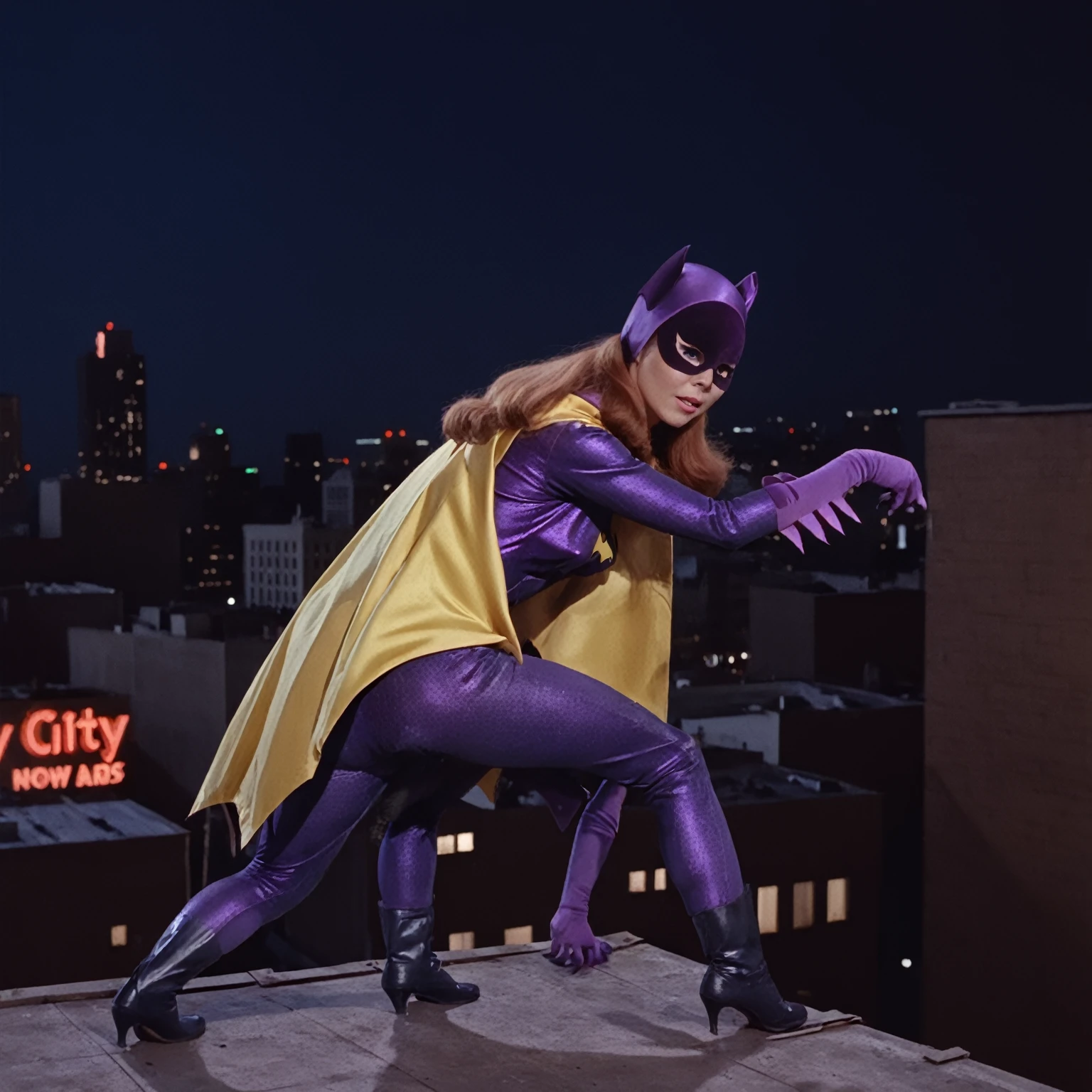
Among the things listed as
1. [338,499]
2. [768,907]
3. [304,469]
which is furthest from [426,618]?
[304,469]

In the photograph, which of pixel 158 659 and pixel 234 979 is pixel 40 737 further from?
pixel 234 979

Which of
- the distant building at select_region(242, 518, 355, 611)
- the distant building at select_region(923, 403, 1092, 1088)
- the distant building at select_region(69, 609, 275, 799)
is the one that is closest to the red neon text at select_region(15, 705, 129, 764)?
the distant building at select_region(69, 609, 275, 799)

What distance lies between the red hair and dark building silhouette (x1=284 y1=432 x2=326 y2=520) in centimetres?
3088

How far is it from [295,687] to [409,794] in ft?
1.58

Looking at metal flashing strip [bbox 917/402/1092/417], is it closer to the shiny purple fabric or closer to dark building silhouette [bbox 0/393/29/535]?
the shiny purple fabric

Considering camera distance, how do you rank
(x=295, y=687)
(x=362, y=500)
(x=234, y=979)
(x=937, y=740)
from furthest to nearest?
(x=362, y=500), (x=937, y=740), (x=234, y=979), (x=295, y=687)

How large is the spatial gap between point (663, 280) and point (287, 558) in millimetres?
28117

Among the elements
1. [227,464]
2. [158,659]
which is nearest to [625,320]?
[158,659]

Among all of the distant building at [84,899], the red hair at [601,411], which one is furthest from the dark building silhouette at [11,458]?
the red hair at [601,411]

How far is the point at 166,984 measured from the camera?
3.44 metres

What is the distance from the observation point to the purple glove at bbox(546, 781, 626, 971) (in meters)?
4.04

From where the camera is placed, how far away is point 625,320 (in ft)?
11.8

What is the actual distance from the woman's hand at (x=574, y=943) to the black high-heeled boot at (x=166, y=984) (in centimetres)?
107

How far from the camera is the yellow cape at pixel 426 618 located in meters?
3.33
